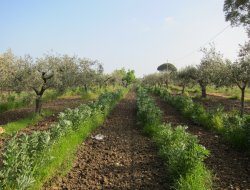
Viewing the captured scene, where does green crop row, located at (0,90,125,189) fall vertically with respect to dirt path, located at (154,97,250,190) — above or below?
above

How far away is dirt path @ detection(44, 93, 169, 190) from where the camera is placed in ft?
25.0

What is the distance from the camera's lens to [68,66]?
2689 cm

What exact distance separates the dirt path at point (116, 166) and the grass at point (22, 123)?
12.8 feet

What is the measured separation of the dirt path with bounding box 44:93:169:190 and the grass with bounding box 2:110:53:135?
389 cm

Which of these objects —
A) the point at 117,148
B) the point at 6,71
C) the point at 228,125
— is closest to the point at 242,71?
the point at 228,125

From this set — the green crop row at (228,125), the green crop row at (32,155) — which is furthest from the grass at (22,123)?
the green crop row at (228,125)

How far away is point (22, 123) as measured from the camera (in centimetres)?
1585

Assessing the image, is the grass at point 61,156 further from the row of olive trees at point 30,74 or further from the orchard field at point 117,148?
the row of olive trees at point 30,74

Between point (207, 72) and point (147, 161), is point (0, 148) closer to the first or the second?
point (147, 161)

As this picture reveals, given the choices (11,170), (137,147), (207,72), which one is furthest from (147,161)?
(207,72)

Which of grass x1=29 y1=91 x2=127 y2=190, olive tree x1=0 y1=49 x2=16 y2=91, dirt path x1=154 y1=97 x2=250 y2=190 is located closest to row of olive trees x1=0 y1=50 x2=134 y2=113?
olive tree x1=0 y1=49 x2=16 y2=91

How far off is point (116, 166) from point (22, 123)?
8370mm

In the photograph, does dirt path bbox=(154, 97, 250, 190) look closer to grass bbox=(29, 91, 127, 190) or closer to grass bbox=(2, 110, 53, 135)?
grass bbox=(29, 91, 127, 190)

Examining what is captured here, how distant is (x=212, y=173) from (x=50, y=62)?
45.7 ft
